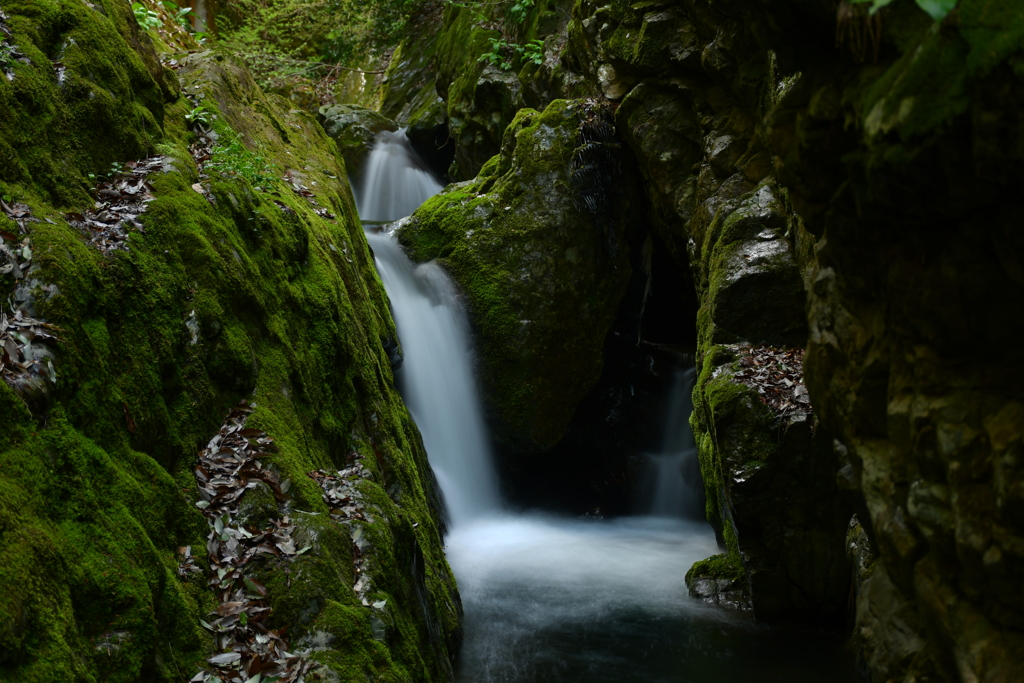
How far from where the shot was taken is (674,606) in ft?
26.0

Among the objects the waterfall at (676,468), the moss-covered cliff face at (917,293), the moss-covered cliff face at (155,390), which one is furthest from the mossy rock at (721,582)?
the moss-covered cliff face at (917,293)

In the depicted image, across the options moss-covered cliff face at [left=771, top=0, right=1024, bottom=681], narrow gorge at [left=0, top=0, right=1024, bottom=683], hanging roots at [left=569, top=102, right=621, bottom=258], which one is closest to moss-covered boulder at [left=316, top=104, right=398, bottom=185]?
narrow gorge at [left=0, top=0, right=1024, bottom=683]

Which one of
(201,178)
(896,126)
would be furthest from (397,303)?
(896,126)

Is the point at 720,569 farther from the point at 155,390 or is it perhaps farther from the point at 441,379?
the point at 155,390

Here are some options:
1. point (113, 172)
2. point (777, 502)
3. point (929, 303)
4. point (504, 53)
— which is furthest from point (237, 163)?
point (504, 53)

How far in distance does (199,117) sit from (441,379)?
194 inches

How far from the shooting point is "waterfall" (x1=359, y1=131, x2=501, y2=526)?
33.9ft

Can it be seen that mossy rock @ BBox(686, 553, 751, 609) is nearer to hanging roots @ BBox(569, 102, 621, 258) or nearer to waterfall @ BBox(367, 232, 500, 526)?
waterfall @ BBox(367, 232, 500, 526)

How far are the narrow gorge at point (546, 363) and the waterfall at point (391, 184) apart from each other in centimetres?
430

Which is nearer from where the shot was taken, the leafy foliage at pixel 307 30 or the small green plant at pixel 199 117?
the small green plant at pixel 199 117

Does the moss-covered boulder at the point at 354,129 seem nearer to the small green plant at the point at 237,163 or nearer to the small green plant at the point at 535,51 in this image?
the small green plant at the point at 535,51

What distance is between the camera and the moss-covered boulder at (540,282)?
1089cm

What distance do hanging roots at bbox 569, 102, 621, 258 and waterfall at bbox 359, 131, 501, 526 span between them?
2.37 metres

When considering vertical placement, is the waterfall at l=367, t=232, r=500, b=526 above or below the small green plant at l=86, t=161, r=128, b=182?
below
